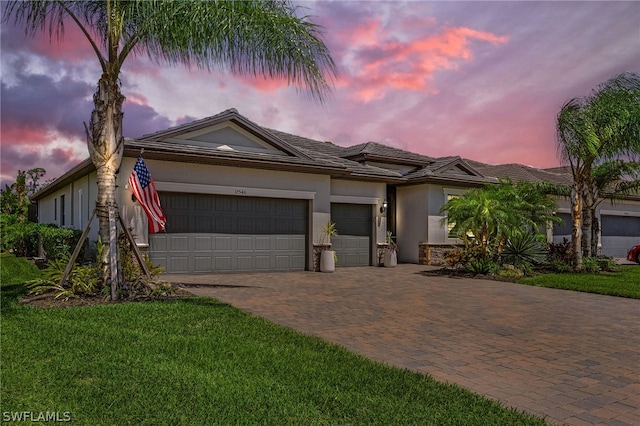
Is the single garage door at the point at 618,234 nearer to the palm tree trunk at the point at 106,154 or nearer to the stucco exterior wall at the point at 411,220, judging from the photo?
the stucco exterior wall at the point at 411,220

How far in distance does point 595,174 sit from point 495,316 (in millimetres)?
13346

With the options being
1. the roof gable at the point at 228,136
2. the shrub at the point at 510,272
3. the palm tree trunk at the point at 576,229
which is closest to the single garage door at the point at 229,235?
the roof gable at the point at 228,136

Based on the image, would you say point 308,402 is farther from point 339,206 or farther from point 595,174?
point 595,174

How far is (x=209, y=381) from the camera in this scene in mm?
4438

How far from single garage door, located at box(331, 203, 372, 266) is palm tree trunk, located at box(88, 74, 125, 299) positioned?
969 centimetres

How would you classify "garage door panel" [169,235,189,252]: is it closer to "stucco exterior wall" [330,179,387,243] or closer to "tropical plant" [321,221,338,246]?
"tropical plant" [321,221,338,246]

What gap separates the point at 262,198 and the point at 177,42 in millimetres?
7425

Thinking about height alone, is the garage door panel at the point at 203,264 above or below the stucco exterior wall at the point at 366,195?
below

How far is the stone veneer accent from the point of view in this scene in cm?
1923

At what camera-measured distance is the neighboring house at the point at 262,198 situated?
14.0 meters

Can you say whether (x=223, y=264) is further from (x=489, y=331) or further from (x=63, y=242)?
(x=489, y=331)

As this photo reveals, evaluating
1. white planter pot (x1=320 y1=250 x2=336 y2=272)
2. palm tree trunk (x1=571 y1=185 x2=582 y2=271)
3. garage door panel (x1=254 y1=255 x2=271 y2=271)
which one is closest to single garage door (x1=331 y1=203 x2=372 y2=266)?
white planter pot (x1=320 y1=250 x2=336 y2=272)

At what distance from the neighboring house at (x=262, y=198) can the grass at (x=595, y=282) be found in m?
5.74

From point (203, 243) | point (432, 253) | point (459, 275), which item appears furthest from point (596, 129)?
point (203, 243)
